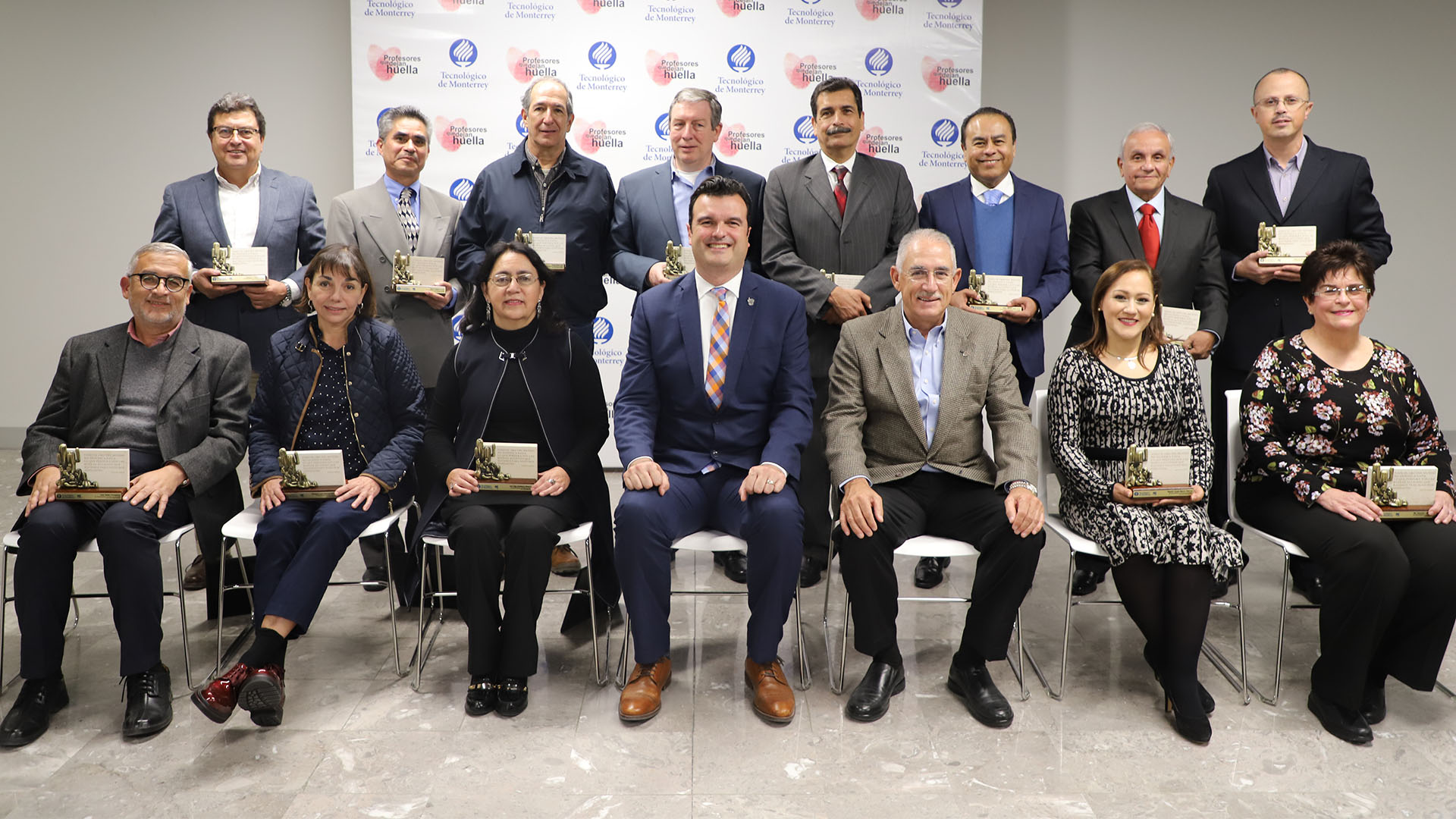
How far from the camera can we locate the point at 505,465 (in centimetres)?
312

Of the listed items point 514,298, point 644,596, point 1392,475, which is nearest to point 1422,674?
point 1392,475

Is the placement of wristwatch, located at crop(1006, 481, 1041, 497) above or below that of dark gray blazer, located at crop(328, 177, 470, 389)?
below

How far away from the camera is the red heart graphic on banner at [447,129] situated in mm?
6277

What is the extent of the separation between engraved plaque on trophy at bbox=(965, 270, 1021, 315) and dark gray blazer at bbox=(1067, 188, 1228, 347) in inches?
16.4

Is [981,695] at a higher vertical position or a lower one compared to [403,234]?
lower

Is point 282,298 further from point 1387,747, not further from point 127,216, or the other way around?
point 1387,747

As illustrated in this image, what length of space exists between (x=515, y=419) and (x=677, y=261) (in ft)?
2.89

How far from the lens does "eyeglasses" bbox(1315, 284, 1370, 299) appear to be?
318cm

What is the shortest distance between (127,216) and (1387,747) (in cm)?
742

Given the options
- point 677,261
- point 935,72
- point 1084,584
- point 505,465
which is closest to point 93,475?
point 505,465

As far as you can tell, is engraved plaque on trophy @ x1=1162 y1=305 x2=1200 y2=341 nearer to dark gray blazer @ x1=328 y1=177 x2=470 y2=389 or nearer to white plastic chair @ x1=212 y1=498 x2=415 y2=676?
dark gray blazer @ x1=328 y1=177 x2=470 y2=389


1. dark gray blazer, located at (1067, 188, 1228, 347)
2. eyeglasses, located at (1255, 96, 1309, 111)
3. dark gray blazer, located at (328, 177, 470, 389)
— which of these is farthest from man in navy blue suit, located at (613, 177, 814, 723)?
eyeglasses, located at (1255, 96, 1309, 111)

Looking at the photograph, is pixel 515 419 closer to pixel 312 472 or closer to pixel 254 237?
pixel 312 472

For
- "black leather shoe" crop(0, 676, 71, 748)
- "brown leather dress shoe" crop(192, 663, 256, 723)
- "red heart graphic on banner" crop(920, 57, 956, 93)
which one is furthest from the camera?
"red heart graphic on banner" crop(920, 57, 956, 93)
